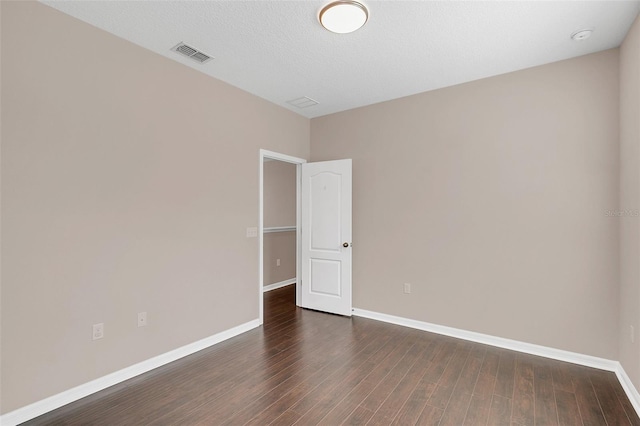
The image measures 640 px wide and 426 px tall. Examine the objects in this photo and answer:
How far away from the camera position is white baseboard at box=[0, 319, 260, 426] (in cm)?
204

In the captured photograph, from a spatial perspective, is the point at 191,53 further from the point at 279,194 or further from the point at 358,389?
the point at 279,194

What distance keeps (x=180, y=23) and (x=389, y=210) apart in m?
2.91

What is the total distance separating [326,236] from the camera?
4324 mm

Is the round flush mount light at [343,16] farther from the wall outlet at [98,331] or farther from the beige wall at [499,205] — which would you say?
the wall outlet at [98,331]

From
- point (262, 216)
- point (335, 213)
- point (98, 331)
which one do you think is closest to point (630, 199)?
point (335, 213)

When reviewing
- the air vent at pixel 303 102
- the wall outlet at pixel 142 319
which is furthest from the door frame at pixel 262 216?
the wall outlet at pixel 142 319

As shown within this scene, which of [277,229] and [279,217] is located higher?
[279,217]

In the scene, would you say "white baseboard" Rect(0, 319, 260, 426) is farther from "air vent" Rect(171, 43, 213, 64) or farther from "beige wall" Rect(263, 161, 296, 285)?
"air vent" Rect(171, 43, 213, 64)

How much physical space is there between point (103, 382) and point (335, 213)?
2.95m

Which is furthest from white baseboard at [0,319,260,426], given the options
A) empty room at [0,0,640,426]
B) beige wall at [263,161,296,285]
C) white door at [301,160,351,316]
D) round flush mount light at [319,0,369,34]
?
round flush mount light at [319,0,369,34]

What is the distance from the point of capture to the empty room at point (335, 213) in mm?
2141

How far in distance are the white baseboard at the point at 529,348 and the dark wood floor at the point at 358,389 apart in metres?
0.08

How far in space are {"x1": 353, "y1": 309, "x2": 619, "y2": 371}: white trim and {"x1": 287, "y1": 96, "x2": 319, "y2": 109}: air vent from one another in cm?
286

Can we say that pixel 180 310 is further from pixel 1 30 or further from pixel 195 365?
pixel 1 30
